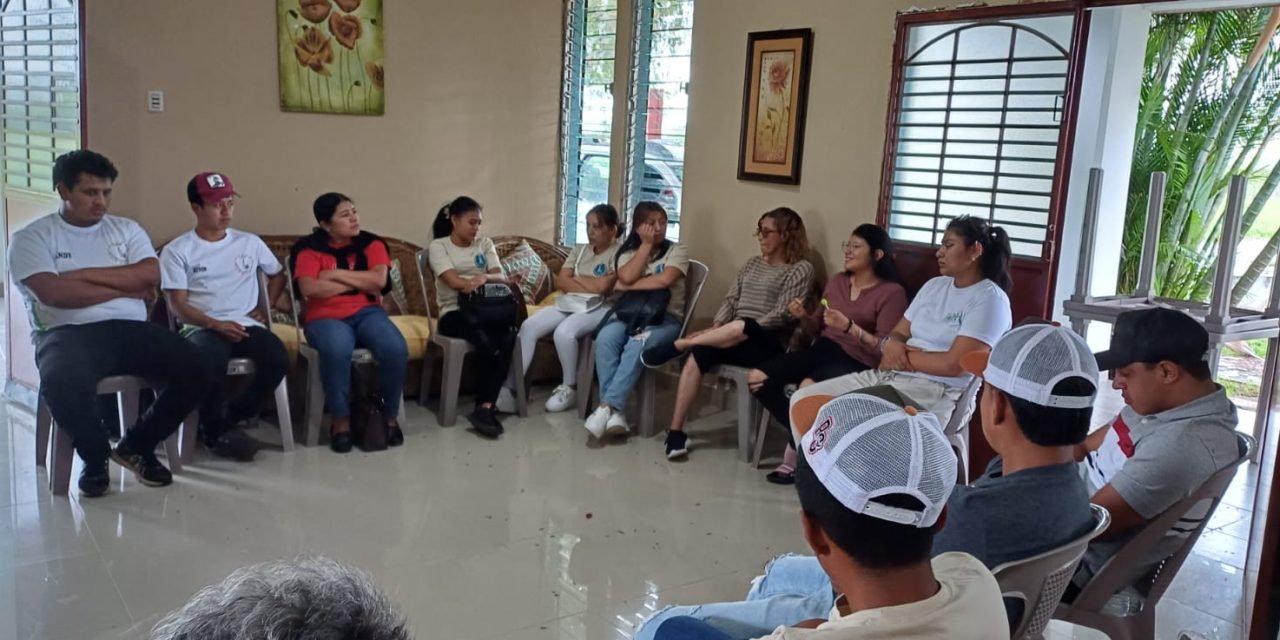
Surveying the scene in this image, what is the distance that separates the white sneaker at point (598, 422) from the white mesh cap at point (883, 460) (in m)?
3.01

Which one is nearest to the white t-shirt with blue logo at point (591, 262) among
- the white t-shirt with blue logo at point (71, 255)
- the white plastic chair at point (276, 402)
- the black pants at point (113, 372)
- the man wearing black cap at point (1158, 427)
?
the white plastic chair at point (276, 402)

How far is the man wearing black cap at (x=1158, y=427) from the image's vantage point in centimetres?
201

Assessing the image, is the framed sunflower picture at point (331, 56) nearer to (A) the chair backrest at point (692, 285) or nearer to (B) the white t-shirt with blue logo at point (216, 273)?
(B) the white t-shirt with blue logo at point (216, 273)

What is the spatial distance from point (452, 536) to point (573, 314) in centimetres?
180

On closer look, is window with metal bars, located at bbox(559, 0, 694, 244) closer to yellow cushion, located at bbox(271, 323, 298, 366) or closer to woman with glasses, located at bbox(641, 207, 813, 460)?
woman with glasses, located at bbox(641, 207, 813, 460)

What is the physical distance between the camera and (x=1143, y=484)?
79.3 inches

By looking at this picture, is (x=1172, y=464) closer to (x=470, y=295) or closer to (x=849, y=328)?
(x=849, y=328)

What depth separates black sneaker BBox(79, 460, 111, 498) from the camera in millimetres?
3336

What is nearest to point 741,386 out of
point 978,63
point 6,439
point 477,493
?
point 477,493

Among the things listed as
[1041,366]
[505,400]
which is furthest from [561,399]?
[1041,366]

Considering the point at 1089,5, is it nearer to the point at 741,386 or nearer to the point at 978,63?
the point at 978,63

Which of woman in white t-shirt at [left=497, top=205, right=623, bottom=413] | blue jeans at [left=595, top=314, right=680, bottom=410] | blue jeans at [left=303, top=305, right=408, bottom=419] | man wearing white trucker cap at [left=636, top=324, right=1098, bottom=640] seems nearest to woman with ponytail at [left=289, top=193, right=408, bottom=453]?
blue jeans at [left=303, top=305, right=408, bottom=419]

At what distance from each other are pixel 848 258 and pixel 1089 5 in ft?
4.23

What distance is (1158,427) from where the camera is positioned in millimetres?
2127
